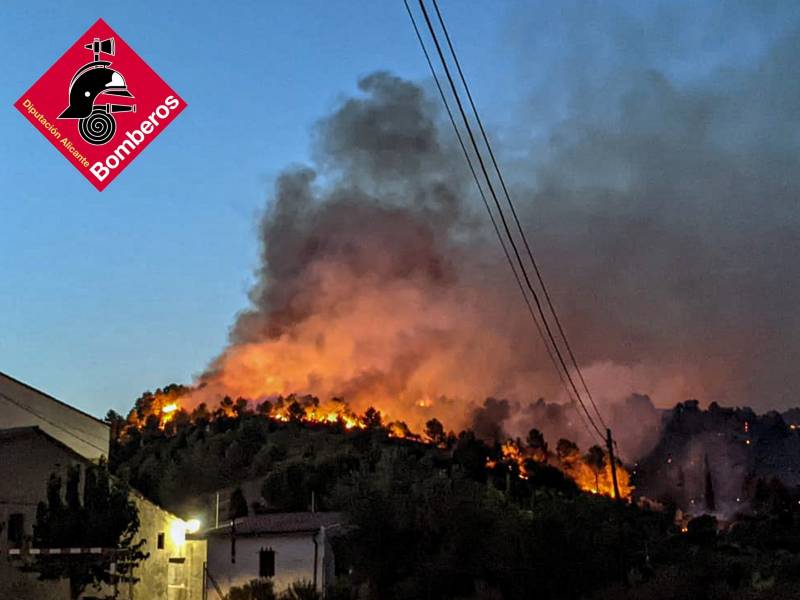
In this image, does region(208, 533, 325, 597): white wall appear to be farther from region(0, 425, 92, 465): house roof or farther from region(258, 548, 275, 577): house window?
region(0, 425, 92, 465): house roof

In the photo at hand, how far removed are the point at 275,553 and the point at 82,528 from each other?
1135cm

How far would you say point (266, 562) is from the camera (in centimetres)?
3891

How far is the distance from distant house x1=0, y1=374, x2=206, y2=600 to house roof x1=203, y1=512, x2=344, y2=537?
6.12 ft

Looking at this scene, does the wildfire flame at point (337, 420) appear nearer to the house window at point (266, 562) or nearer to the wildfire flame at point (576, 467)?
the wildfire flame at point (576, 467)

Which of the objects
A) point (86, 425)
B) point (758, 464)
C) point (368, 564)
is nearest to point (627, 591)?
point (368, 564)

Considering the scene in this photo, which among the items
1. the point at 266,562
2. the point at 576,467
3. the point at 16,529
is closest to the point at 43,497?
the point at 16,529

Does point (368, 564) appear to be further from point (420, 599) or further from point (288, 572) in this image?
point (288, 572)

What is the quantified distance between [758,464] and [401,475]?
17349 centimetres

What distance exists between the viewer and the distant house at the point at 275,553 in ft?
124

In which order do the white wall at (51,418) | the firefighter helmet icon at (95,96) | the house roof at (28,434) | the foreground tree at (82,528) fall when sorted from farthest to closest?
the white wall at (51,418)
the house roof at (28,434)
the foreground tree at (82,528)
the firefighter helmet icon at (95,96)

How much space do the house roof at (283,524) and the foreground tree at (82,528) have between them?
8.60m

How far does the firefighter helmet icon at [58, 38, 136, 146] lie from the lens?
78.7ft

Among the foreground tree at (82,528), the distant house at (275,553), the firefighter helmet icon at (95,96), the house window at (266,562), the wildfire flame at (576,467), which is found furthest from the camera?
the wildfire flame at (576,467)

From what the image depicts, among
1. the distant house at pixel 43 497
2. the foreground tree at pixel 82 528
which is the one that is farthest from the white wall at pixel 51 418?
the foreground tree at pixel 82 528
